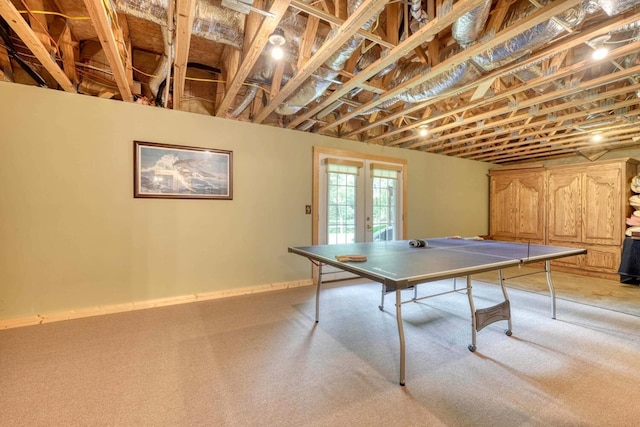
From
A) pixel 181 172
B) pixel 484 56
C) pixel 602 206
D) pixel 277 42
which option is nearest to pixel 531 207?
pixel 602 206

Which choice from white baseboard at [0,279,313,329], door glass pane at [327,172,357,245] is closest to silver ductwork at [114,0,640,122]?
door glass pane at [327,172,357,245]

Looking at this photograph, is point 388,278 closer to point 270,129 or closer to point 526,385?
point 526,385

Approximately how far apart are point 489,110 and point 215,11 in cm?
334

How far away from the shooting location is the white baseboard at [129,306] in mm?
2758

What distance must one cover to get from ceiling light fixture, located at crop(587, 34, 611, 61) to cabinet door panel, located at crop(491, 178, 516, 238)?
178 inches

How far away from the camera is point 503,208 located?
6.25m

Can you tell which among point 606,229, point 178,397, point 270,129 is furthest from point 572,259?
point 178,397

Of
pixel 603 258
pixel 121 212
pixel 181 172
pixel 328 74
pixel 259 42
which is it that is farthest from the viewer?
pixel 603 258

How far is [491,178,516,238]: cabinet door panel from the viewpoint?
240 inches

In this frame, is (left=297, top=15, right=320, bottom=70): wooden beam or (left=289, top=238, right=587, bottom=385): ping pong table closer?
(left=289, top=238, right=587, bottom=385): ping pong table

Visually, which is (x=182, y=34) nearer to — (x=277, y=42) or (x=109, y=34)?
(x=109, y=34)

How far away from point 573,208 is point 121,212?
288 inches

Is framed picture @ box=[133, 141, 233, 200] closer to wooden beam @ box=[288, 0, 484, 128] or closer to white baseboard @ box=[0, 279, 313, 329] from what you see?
white baseboard @ box=[0, 279, 313, 329]

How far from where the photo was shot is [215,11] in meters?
2.04
